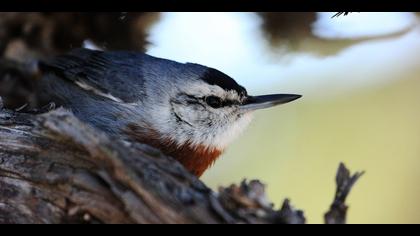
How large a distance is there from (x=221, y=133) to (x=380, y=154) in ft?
3.58

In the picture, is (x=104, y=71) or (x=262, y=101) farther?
(x=104, y=71)

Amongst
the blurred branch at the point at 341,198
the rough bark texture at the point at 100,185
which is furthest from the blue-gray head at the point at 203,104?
the blurred branch at the point at 341,198

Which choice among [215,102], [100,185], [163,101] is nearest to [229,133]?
[215,102]

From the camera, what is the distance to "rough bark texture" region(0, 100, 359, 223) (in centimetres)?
167

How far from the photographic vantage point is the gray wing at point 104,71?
8.23 ft

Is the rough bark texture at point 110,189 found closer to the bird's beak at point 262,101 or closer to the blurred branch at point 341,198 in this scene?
the blurred branch at point 341,198

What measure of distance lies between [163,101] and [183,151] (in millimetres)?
237

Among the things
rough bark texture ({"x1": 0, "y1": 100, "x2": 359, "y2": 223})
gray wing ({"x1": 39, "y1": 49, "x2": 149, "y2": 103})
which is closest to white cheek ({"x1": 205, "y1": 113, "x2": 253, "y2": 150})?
gray wing ({"x1": 39, "y1": 49, "x2": 149, "y2": 103})

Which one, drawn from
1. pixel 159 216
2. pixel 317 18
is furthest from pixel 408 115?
pixel 159 216

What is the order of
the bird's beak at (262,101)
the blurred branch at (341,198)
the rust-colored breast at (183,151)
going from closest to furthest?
the blurred branch at (341,198) < the rust-colored breast at (183,151) < the bird's beak at (262,101)

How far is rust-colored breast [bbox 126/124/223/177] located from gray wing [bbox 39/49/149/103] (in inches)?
7.1

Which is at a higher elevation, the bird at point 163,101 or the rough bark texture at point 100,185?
the bird at point 163,101

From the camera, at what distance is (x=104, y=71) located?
8.59ft

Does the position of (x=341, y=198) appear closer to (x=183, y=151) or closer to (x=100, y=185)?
(x=100, y=185)
